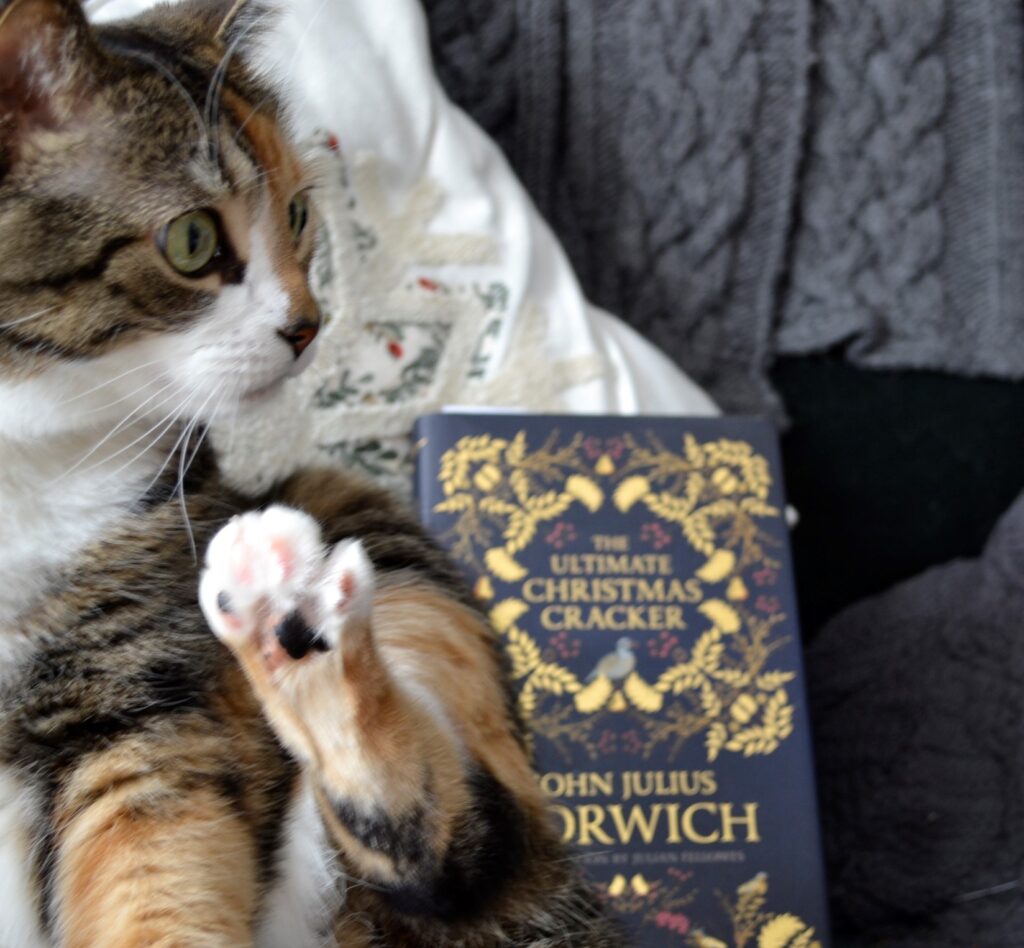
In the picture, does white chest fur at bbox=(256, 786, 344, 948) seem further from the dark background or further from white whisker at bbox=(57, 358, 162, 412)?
the dark background

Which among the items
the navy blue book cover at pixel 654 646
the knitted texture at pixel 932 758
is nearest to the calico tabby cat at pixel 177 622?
the navy blue book cover at pixel 654 646

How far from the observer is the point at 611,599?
812 millimetres

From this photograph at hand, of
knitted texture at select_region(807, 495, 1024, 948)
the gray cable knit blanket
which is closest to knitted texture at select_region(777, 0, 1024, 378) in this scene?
the gray cable knit blanket

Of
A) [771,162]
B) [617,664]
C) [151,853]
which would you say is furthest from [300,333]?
[771,162]

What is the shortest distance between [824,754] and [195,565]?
0.67 meters

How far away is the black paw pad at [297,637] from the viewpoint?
1.54ft

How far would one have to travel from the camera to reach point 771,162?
3.56 feet

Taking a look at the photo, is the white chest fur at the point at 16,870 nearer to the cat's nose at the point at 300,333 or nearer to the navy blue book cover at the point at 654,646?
the cat's nose at the point at 300,333

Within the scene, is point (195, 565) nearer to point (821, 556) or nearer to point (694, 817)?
point (694, 817)

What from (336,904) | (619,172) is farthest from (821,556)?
(336,904)

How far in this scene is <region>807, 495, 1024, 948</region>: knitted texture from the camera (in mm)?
915

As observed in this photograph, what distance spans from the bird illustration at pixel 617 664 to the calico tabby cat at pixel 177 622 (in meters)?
0.23

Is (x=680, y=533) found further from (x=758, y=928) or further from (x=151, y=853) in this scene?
(x=151, y=853)

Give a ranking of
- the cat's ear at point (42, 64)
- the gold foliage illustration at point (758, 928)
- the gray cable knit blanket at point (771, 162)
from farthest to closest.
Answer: the gray cable knit blanket at point (771, 162) → the gold foliage illustration at point (758, 928) → the cat's ear at point (42, 64)
